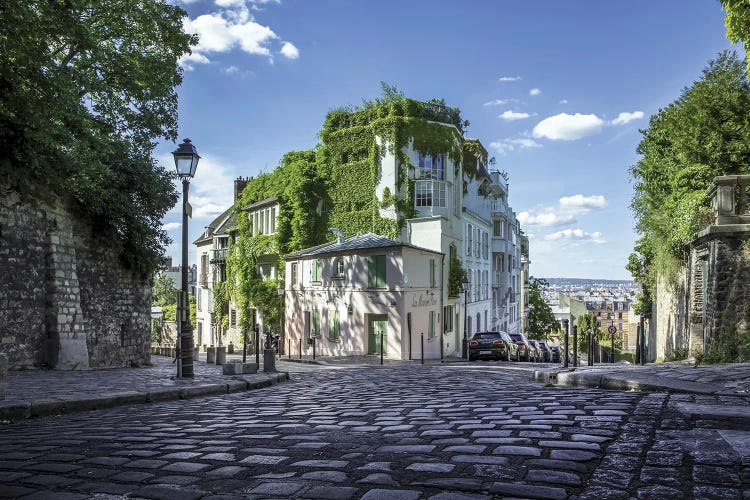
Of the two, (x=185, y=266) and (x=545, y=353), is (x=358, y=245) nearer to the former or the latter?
(x=545, y=353)

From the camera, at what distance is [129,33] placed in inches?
706

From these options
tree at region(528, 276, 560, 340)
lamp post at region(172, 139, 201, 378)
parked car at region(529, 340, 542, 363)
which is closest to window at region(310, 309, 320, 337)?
parked car at region(529, 340, 542, 363)

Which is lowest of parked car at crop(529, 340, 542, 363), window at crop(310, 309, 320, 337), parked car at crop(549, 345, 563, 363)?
parked car at crop(549, 345, 563, 363)

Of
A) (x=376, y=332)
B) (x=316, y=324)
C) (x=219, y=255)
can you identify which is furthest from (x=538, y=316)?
(x=376, y=332)

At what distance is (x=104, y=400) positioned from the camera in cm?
916

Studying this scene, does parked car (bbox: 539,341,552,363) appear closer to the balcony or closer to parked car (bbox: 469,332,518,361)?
parked car (bbox: 469,332,518,361)

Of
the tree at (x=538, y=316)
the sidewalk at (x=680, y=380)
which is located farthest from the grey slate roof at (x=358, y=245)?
the tree at (x=538, y=316)

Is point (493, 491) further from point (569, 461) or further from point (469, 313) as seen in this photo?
point (469, 313)

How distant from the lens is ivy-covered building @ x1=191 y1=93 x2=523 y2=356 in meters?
40.2

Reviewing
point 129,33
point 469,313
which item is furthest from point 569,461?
point 469,313

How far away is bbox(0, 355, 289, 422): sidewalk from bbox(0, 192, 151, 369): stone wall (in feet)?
4.04

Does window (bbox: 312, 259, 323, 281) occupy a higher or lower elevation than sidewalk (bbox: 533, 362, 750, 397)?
higher

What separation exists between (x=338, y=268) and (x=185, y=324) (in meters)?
20.9

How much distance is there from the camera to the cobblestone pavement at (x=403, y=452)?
379 cm
